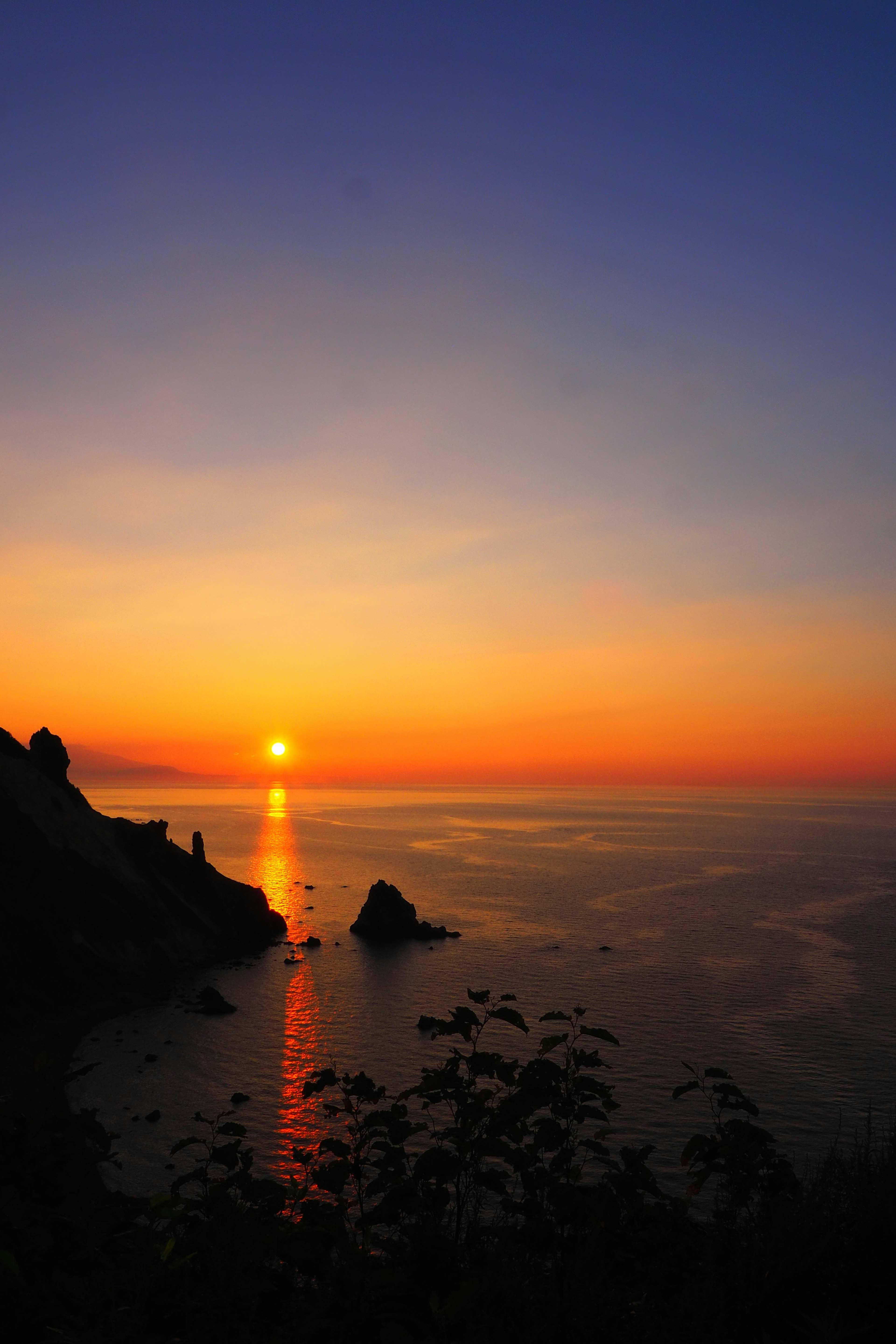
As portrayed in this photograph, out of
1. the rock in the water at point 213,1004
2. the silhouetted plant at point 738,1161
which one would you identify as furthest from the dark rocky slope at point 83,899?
the silhouetted plant at point 738,1161

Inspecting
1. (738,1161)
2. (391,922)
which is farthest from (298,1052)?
(738,1161)

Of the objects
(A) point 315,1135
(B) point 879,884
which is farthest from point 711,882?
(A) point 315,1135

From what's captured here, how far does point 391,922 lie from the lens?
83.4 metres

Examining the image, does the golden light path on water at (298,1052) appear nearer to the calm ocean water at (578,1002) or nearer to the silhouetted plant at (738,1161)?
the calm ocean water at (578,1002)

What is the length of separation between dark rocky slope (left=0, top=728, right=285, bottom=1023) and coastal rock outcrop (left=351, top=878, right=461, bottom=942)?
12964 millimetres

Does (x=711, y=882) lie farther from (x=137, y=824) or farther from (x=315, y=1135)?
(x=315, y=1135)

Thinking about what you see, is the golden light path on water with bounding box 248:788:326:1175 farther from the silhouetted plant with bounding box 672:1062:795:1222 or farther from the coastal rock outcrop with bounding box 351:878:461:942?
the silhouetted plant with bounding box 672:1062:795:1222

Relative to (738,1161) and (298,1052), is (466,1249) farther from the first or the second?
(298,1052)

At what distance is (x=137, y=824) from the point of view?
71500 millimetres

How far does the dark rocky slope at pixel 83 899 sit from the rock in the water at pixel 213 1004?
242 inches

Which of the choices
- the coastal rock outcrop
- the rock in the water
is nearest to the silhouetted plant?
the rock in the water

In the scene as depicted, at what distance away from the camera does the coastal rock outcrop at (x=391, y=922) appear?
271 feet

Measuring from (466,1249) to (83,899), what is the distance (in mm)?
54543

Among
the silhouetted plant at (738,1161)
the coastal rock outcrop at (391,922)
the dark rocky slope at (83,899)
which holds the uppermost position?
the silhouetted plant at (738,1161)
